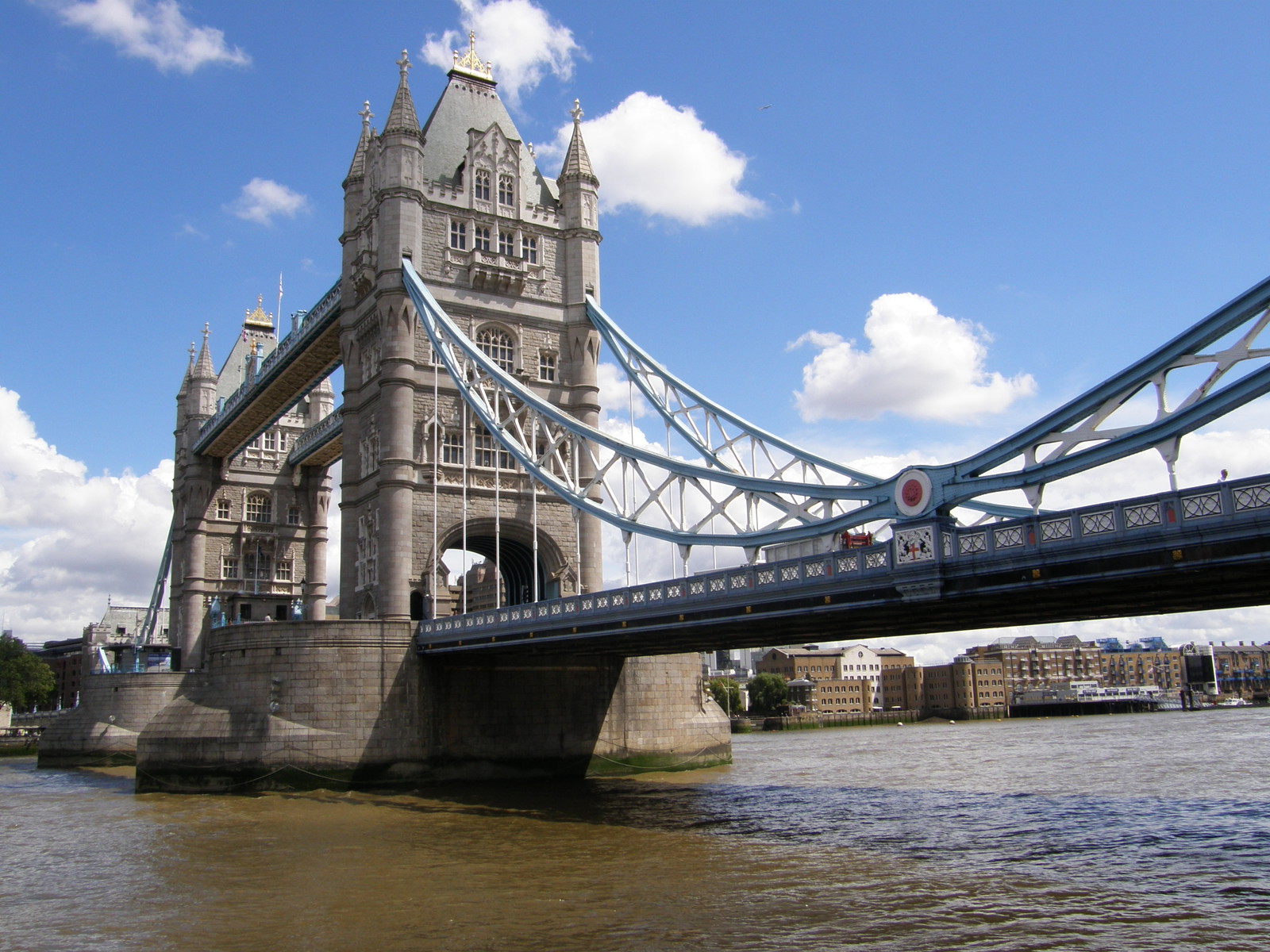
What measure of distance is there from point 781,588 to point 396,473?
19673mm

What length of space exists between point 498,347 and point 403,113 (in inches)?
369

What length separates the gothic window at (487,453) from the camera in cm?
4066

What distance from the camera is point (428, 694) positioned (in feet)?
111

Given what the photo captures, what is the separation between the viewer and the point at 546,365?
42.5 m

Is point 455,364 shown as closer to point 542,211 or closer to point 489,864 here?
point 542,211

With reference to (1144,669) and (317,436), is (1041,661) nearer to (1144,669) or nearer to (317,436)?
(1144,669)

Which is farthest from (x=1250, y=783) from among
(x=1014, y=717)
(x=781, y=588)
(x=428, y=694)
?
(x=1014, y=717)

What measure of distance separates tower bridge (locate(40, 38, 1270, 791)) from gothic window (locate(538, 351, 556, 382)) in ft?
0.42

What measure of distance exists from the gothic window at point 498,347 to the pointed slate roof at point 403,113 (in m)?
7.89

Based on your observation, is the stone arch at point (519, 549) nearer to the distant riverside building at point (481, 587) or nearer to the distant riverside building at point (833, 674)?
the distant riverside building at point (481, 587)

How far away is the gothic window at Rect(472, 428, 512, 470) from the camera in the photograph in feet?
133

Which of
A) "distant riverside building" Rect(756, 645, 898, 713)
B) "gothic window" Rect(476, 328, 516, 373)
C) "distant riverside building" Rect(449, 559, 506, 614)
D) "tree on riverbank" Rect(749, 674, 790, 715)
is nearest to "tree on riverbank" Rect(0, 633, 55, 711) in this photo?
"distant riverside building" Rect(449, 559, 506, 614)

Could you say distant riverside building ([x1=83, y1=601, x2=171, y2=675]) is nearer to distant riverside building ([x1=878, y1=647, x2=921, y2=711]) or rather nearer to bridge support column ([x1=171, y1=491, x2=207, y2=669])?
bridge support column ([x1=171, y1=491, x2=207, y2=669])

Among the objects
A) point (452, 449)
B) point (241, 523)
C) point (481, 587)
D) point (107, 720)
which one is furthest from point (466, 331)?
point (481, 587)
